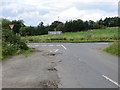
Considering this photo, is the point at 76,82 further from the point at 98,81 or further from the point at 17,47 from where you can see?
the point at 17,47

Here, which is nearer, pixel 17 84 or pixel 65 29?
pixel 17 84

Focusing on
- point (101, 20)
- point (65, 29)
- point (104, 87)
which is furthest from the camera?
point (101, 20)

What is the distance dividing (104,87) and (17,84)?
3.21 meters

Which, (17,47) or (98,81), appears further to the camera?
(17,47)

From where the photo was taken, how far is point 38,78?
428 inches

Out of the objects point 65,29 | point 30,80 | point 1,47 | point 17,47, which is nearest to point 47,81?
point 30,80

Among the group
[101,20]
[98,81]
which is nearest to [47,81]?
[98,81]

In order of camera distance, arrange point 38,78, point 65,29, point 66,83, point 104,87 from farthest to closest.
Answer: point 65,29 → point 38,78 → point 66,83 → point 104,87

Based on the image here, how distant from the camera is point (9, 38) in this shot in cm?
2747

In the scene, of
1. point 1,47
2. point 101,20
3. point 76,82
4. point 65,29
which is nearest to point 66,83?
point 76,82

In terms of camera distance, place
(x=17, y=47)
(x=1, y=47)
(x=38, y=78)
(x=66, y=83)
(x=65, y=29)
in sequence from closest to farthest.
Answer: (x=66, y=83), (x=38, y=78), (x=1, y=47), (x=17, y=47), (x=65, y=29)

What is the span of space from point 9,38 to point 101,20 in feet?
413

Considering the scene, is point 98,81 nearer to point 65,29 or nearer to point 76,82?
point 76,82

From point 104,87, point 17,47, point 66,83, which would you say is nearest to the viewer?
point 104,87
